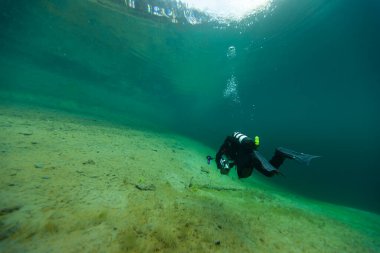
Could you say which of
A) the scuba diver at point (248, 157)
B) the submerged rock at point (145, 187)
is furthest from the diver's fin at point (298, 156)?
the submerged rock at point (145, 187)

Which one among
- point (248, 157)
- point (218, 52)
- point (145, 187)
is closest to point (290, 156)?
point (248, 157)

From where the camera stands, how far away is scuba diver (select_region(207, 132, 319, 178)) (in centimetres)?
502

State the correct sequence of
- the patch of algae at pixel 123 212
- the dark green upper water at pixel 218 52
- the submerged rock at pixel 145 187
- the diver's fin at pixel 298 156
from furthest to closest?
1. the dark green upper water at pixel 218 52
2. the diver's fin at pixel 298 156
3. the submerged rock at pixel 145 187
4. the patch of algae at pixel 123 212

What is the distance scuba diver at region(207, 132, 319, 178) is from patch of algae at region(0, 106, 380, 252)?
101 cm

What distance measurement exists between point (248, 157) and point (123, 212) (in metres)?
3.16

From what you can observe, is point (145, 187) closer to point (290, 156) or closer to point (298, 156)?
point (290, 156)

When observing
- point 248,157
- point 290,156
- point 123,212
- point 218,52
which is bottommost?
point 123,212

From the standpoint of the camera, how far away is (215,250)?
11.0 ft

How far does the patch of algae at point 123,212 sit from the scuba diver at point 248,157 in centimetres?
101

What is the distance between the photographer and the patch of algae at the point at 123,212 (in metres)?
2.99

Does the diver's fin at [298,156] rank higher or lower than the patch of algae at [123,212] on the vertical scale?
higher

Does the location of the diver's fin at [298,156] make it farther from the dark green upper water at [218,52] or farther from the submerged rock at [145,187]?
the dark green upper water at [218,52]

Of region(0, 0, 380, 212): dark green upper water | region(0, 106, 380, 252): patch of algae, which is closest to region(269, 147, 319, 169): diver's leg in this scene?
region(0, 106, 380, 252): patch of algae

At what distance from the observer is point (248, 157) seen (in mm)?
5281
